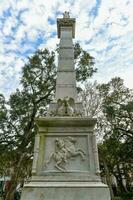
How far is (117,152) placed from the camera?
2228cm

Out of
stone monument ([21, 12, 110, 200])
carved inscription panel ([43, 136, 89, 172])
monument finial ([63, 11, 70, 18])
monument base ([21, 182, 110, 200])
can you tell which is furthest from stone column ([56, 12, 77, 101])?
monument base ([21, 182, 110, 200])

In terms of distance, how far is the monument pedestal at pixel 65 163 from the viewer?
205 inches

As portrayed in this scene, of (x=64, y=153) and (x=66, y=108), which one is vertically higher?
(x=66, y=108)

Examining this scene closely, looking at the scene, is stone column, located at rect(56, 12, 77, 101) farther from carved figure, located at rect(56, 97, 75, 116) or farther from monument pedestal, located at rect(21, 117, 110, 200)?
monument pedestal, located at rect(21, 117, 110, 200)

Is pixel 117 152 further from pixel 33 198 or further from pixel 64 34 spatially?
pixel 33 198

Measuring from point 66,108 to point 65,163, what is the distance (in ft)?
5.43

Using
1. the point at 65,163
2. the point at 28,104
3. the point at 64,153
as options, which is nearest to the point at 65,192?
the point at 65,163

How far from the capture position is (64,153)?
5.88 metres

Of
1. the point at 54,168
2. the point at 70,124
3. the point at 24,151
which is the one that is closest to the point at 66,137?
the point at 70,124

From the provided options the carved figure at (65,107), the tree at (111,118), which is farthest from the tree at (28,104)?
the carved figure at (65,107)

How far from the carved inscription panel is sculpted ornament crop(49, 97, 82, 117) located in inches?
28.7

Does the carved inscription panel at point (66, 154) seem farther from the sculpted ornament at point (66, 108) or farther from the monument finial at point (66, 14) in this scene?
the monument finial at point (66, 14)

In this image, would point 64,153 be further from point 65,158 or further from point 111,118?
point 111,118

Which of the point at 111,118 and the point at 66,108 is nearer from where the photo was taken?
the point at 66,108
